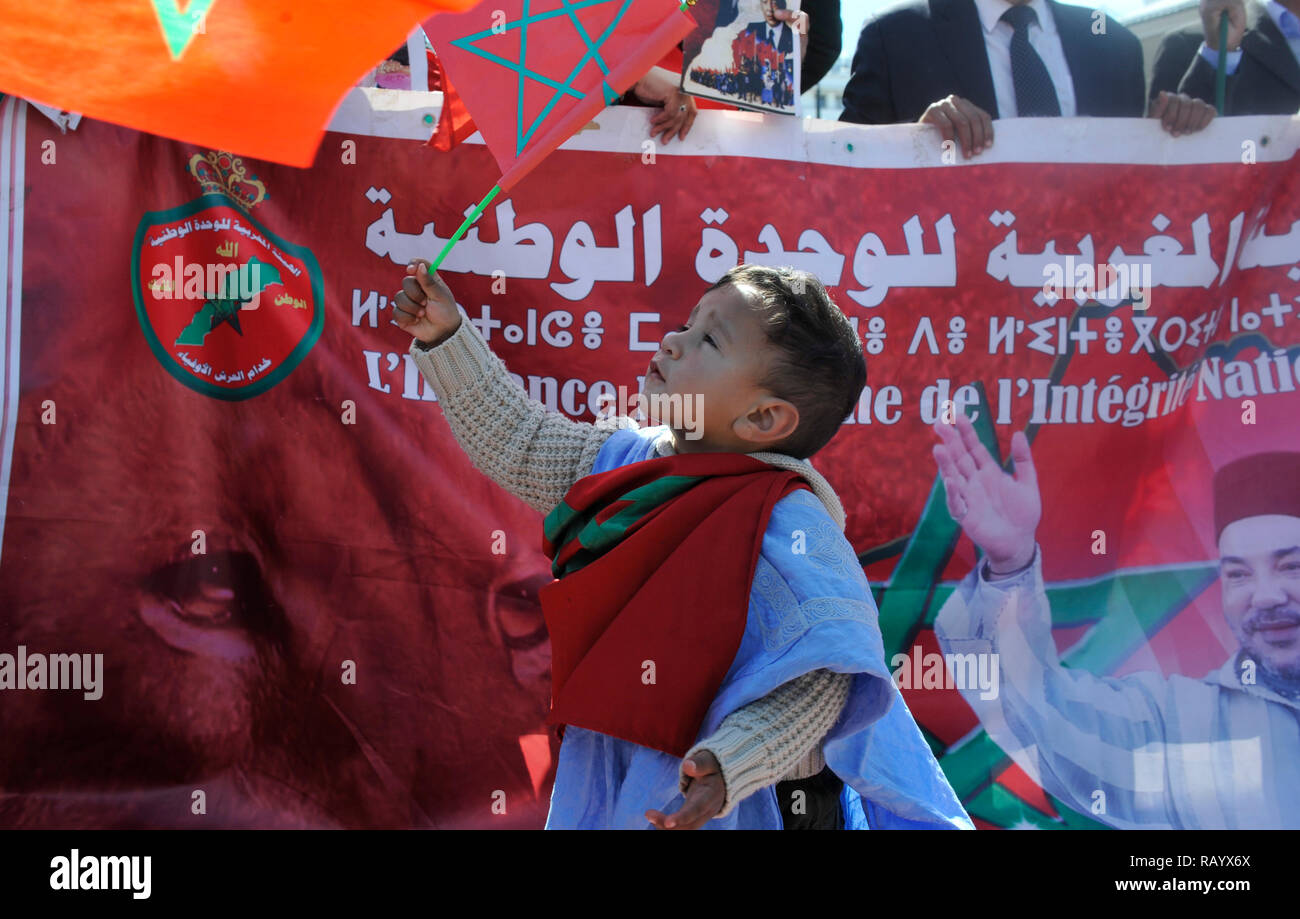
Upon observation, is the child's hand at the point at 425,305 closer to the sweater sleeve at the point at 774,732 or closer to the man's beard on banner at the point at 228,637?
the sweater sleeve at the point at 774,732

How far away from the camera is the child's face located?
1.90 metres

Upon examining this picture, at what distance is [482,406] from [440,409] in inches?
35.1

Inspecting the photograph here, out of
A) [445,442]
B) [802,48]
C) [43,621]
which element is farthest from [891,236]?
[43,621]

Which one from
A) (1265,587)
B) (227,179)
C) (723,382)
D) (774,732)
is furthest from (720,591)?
(1265,587)

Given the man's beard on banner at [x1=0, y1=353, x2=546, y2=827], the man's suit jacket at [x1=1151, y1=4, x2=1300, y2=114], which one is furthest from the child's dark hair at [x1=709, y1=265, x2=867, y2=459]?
the man's suit jacket at [x1=1151, y1=4, x2=1300, y2=114]

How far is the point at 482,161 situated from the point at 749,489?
1.60 meters

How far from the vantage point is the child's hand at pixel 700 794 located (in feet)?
5.15

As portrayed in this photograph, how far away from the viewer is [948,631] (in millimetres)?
3227

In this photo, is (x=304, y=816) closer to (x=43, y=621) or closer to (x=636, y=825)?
(x=43, y=621)

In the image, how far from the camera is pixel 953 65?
3.53 metres

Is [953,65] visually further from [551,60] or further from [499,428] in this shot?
[499,428]

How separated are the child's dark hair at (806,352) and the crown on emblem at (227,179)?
155cm

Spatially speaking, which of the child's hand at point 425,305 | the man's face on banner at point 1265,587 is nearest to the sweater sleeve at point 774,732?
the child's hand at point 425,305

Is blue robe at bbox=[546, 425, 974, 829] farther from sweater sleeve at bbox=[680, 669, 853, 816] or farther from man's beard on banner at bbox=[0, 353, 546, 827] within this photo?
man's beard on banner at bbox=[0, 353, 546, 827]
